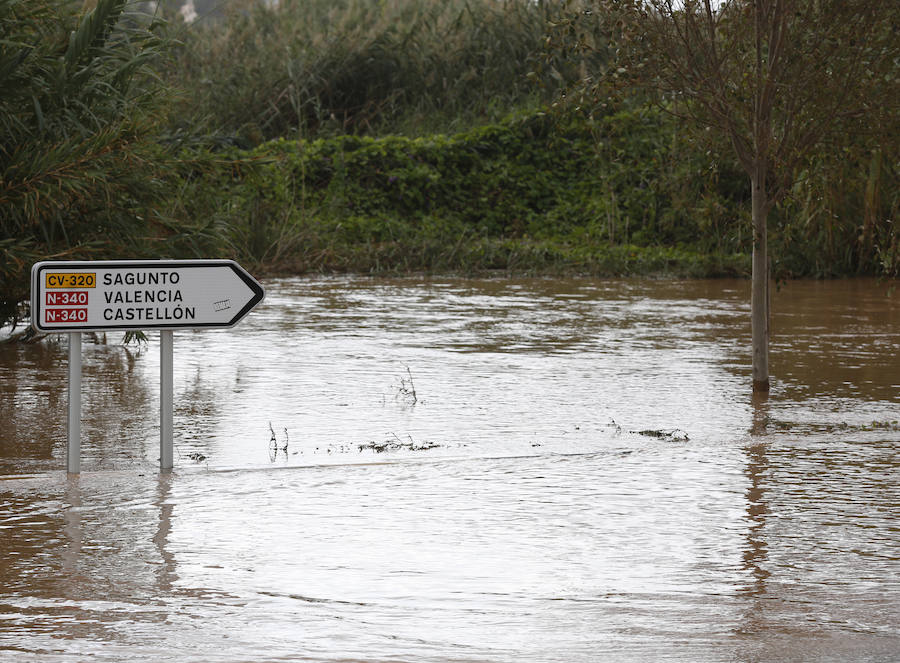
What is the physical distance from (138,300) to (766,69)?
5439 mm

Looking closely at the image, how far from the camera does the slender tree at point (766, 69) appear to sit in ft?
34.8

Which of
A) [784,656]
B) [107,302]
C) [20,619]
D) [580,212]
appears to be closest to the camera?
[784,656]

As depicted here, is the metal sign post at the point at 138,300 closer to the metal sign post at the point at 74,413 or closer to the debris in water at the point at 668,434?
the metal sign post at the point at 74,413

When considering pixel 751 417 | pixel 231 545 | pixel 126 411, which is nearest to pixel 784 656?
pixel 231 545

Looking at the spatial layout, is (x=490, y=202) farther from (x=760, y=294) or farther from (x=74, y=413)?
(x=74, y=413)

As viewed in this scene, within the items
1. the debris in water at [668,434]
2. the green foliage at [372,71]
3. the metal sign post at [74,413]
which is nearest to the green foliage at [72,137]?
the metal sign post at [74,413]

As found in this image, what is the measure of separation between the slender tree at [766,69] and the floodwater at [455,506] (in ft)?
5.52

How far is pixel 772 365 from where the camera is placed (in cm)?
1234

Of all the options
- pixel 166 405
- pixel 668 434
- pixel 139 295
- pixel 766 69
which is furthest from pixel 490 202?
pixel 139 295

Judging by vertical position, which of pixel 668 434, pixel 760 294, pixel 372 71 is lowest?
pixel 668 434

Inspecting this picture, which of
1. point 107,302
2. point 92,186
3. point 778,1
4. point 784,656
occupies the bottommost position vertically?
point 784,656

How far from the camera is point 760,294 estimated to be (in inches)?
429

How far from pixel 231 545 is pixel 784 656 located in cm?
240

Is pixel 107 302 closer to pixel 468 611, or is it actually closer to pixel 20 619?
pixel 20 619
